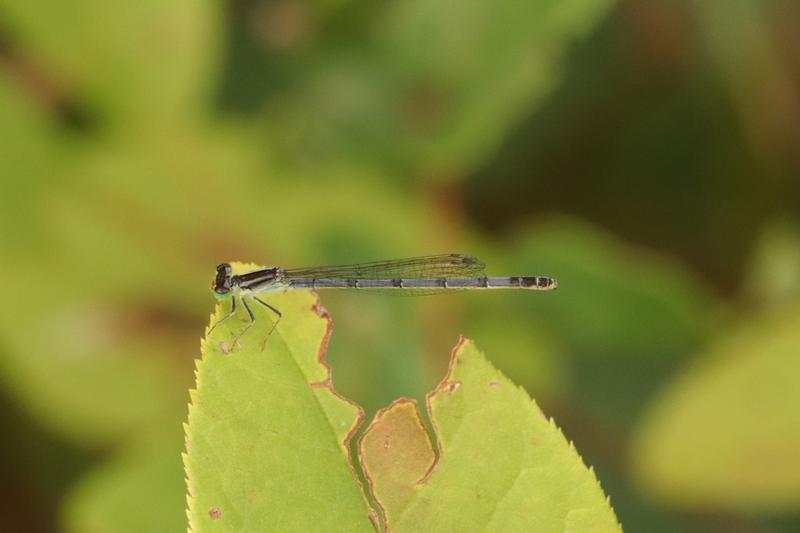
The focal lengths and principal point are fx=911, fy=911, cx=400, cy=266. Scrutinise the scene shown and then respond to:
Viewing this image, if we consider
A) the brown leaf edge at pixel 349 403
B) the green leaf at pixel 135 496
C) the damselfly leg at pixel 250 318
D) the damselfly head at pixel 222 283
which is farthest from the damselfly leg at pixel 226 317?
the green leaf at pixel 135 496

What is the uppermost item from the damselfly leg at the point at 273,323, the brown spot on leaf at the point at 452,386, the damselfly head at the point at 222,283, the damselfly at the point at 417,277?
the damselfly at the point at 417,277

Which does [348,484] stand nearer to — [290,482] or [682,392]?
[290,482]

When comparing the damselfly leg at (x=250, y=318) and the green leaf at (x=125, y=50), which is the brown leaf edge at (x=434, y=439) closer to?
the damselfly leg at (x=250, y=318)

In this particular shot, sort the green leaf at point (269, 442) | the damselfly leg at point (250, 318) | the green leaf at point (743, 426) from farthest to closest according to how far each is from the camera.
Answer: the green leaf at point (743, 426), the damselfly leg at point (250, 318), the green leaf at point (269, 442)

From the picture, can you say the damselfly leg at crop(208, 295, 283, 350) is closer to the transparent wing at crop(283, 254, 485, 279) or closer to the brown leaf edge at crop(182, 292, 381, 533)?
the brown leaf edge at crop(182, 292, 381, 533)

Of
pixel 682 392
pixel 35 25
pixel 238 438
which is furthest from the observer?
pixel 35 25

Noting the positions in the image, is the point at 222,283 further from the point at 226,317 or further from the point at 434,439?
the point at 434,439

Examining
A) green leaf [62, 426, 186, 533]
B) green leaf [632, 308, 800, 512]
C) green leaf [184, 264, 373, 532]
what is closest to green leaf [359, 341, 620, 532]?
green leaf [184, 264, 373, 532]

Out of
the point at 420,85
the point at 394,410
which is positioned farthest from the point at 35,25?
the point at 394,410
